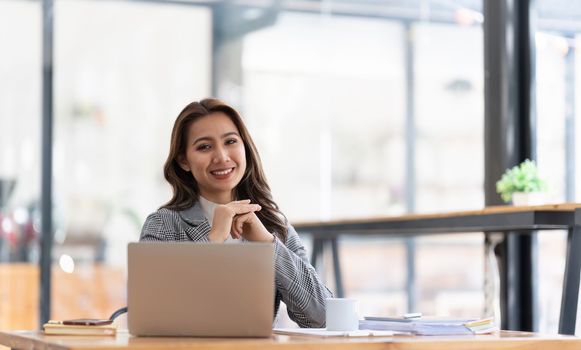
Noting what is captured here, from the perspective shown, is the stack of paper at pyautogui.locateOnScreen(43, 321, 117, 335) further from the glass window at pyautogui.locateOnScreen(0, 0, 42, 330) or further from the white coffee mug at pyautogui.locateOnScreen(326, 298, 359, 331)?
the glass window at pyautogui.locateOnScreen(0, 0, 42, 330)

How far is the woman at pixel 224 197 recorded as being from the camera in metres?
2.62

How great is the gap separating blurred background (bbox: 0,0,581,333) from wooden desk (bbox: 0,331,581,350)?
146 inches

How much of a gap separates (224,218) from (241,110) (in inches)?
174

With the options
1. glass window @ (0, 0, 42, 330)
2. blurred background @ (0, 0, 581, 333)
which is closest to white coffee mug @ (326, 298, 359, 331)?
blurred background @ (0, 0, 581, 333)

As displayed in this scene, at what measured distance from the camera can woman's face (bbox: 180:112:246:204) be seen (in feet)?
9.18

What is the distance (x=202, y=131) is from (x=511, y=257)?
2233 millimetres

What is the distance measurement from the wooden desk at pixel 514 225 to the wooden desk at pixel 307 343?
4.61 ft

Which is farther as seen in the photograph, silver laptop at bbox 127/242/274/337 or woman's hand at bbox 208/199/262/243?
woman's hand at bbox 208/199/262/243

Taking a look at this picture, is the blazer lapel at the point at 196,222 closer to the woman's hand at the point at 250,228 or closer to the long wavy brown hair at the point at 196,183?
the long wavy brown hair at the point at 196,183

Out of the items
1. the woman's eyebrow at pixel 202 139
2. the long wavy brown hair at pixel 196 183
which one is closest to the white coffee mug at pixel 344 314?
the long wavy brown hair at pixel 196 183

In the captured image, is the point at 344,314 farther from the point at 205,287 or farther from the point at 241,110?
the point at 241,110

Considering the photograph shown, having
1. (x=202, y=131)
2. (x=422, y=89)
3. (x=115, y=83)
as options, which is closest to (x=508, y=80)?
(x=422, y=89)

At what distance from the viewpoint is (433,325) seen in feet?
7.32

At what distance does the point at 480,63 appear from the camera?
5555 millimetres
